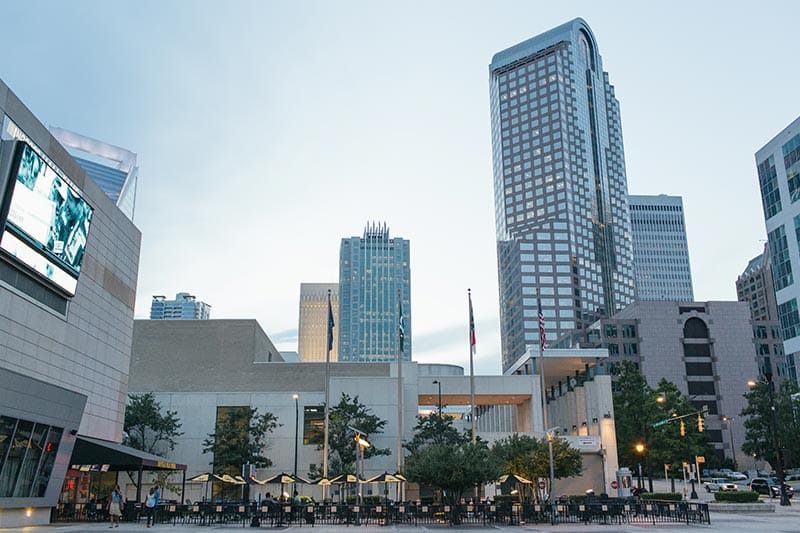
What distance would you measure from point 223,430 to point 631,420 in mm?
41900

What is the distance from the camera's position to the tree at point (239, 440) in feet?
203

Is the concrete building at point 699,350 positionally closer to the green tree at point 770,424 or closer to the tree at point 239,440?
the green tree at point 770,424

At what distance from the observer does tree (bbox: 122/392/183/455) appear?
208ft

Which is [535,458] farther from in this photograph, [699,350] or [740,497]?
[699,350]

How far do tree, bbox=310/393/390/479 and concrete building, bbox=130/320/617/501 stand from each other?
6.91 ft

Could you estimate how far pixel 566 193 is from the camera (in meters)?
199

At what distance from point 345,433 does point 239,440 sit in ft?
31.2

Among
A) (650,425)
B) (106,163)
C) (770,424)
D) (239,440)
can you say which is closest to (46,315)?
(239,440)

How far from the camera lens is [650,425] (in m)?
69.2

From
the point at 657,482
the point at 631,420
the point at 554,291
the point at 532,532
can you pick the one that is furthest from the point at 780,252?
the point at 554,291

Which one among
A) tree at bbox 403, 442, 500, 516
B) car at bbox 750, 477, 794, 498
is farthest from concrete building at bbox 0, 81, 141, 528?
car at bbox 750, 477, 794, 498

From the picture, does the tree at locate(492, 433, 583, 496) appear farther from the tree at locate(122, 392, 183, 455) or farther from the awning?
the tree at locate(122, 392, 183, 455)

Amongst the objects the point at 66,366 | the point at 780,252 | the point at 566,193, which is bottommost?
the point at 66,366

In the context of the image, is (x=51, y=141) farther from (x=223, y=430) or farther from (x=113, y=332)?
(x=223, y=430)
